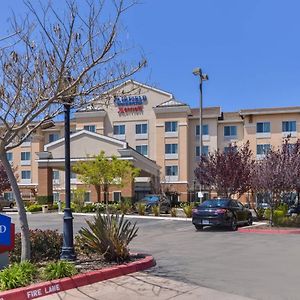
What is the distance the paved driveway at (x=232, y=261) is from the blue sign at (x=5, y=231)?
9.96ft

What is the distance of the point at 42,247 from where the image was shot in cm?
1111

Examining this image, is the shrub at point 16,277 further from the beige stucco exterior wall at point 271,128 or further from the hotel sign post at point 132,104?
the hotel sign post at point 132,104

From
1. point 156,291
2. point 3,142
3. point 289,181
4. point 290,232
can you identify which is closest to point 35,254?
point 3,142

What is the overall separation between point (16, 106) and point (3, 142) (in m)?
0.86

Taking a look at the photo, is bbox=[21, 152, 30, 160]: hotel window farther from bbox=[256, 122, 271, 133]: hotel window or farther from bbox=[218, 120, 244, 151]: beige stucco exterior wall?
bbox=[256, 122, 271, 133]: hotel window

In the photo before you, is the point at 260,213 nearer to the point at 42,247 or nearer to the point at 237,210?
the point at 237,210

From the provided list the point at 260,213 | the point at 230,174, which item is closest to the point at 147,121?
the point at 260,213

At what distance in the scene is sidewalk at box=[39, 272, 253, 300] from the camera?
8125mm

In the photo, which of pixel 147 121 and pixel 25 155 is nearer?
pixel 147 121

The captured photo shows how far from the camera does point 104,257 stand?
10.7m

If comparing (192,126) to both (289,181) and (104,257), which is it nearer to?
(289,181)

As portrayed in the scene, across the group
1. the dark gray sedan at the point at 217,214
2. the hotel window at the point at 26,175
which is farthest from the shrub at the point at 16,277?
the hotel window at the point at 26,175

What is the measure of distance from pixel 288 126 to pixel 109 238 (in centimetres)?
5507

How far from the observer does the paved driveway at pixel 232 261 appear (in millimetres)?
9125
